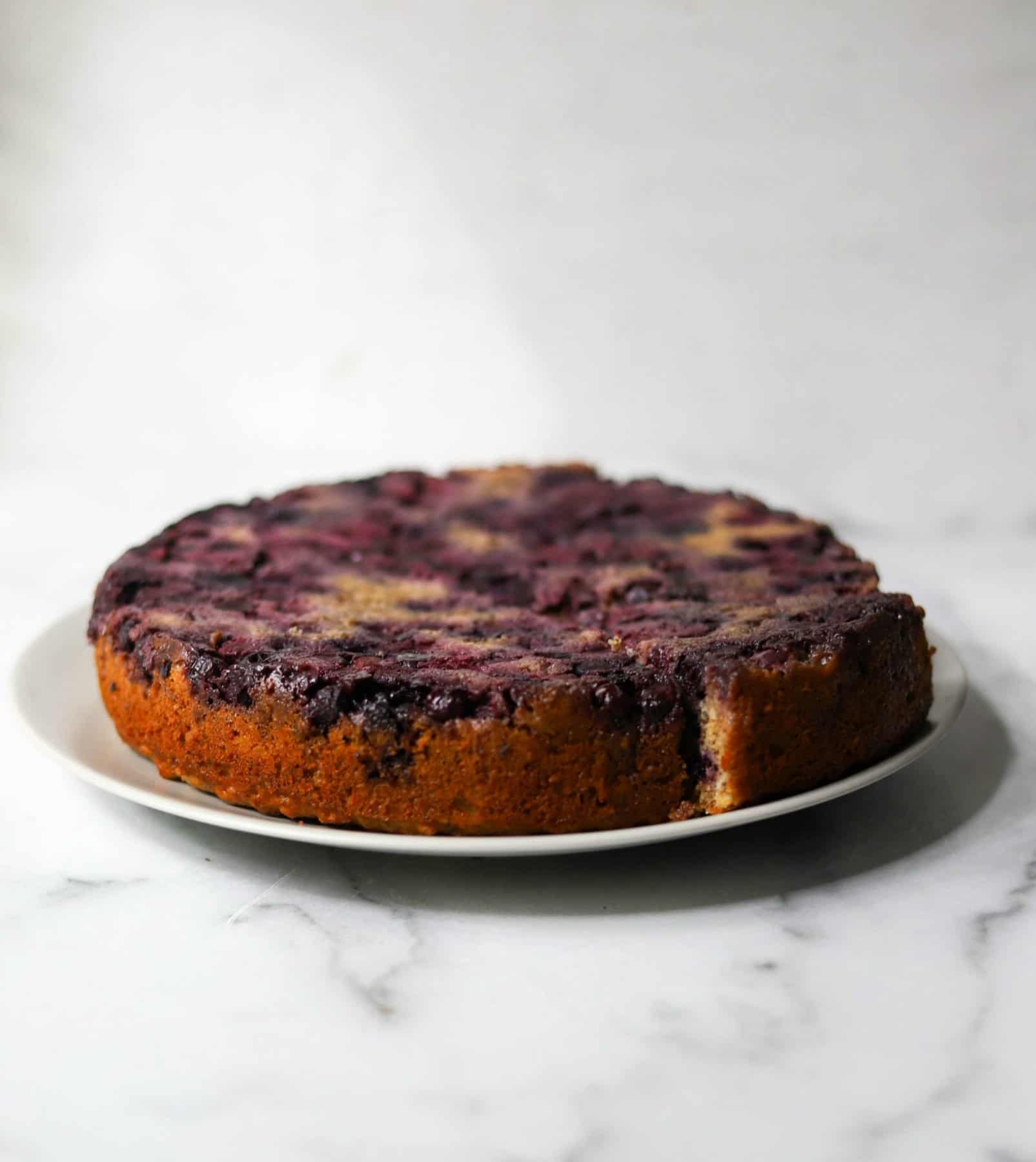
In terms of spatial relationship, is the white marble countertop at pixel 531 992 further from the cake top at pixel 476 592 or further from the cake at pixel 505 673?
the cake top at pixel 476 592

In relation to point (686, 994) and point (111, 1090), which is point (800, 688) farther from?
point (111, 1090)

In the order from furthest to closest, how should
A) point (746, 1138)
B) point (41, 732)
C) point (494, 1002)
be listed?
point (41, 732), point (494, 1002), point (746, 1138)

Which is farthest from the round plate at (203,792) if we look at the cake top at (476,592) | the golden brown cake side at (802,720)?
the cake top at (476,592)

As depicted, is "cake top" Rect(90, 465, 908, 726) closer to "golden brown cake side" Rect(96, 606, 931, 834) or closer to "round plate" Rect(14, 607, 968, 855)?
"golden brown cake side" Rect(96, 606, 931, 834)

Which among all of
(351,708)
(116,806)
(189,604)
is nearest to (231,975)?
(351,708)

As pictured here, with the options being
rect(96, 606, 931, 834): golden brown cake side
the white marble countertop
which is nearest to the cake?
rect(96, 606, 931, 834): golden brown cake side

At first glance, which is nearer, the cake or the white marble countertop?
the white marble countertop
